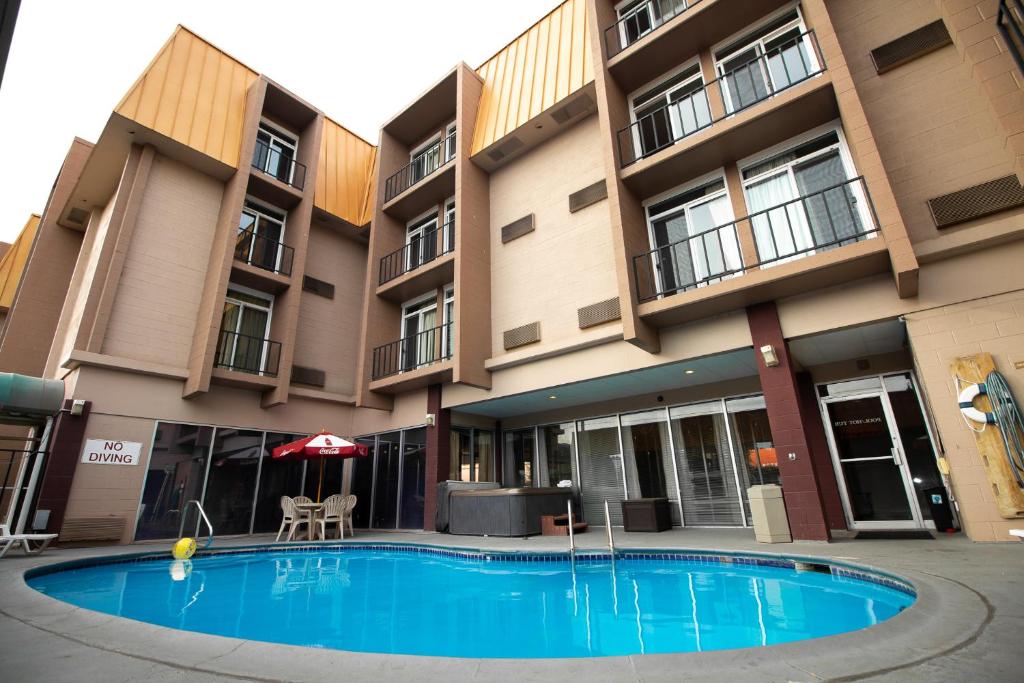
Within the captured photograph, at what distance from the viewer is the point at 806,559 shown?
4.86 metres

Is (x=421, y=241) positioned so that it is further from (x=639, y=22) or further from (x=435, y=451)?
(x=639, y=22)

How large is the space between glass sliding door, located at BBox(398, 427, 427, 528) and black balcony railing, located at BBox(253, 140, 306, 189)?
275 inches

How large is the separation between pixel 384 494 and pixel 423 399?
2.49m

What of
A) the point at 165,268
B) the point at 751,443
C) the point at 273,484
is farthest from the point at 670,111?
the point at 273,484

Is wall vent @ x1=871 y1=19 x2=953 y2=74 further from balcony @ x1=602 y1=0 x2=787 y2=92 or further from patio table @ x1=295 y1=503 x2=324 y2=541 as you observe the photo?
patio table @ x1=295 y1=503 x2=324 y2=541

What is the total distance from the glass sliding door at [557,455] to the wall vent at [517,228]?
4357 mm

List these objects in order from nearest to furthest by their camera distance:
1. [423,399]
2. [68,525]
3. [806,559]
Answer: [806,559] → [68,525] → [423,399]

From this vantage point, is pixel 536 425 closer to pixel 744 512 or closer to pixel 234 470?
pixel 744 512

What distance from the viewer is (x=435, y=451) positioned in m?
10.1

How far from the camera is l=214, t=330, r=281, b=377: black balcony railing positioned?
10.2 m

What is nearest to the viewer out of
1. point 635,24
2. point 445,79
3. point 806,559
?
point 806,559

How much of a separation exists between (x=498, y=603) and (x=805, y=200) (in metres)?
6.53

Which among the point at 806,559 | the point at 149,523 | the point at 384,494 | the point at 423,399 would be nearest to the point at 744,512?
the point at 806,559

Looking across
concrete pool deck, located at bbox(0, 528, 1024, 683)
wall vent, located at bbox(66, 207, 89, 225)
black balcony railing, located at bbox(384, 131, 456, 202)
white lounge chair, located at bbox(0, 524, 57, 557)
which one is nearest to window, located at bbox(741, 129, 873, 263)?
concrete pool deck, located at bbox(0, 528, 1024, 683)
